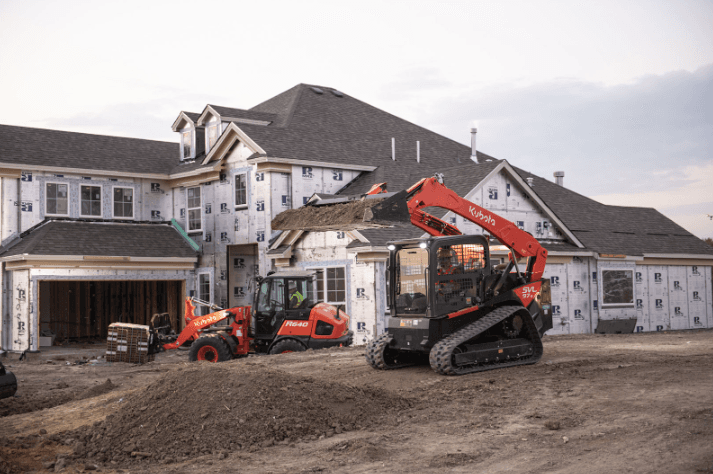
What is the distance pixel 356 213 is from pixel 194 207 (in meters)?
15.8

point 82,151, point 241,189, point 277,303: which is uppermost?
point 82,151

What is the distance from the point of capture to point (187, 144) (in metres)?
29.6

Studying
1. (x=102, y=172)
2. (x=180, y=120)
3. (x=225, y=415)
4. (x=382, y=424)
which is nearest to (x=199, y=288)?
(x=102, y=172)

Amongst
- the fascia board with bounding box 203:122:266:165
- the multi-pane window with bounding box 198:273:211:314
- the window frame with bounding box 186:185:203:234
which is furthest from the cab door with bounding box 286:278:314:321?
the window frame with bounding box 186:185:203:234

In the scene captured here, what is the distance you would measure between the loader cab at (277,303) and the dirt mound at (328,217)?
1714 millimetres

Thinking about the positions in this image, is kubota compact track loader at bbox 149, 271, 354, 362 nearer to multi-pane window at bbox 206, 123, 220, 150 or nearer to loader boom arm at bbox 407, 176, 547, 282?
loader boom arm at bbox 407, 176, 547, 282

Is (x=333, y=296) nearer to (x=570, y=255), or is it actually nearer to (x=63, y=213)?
(x=570, y=255)

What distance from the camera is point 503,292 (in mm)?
14297

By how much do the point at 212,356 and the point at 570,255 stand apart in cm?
1347

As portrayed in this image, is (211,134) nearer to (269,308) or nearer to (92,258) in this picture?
(92,258)

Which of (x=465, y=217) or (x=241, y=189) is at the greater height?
(x=241, y=189)

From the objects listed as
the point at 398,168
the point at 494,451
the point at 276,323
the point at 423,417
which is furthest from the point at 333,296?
the point at 494,451

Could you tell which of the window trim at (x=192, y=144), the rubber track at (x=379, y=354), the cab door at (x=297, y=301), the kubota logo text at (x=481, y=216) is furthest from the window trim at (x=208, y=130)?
the kubota logo text at (x=481, y=216)

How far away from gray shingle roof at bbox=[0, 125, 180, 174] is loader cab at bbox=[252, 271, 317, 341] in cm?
1206
